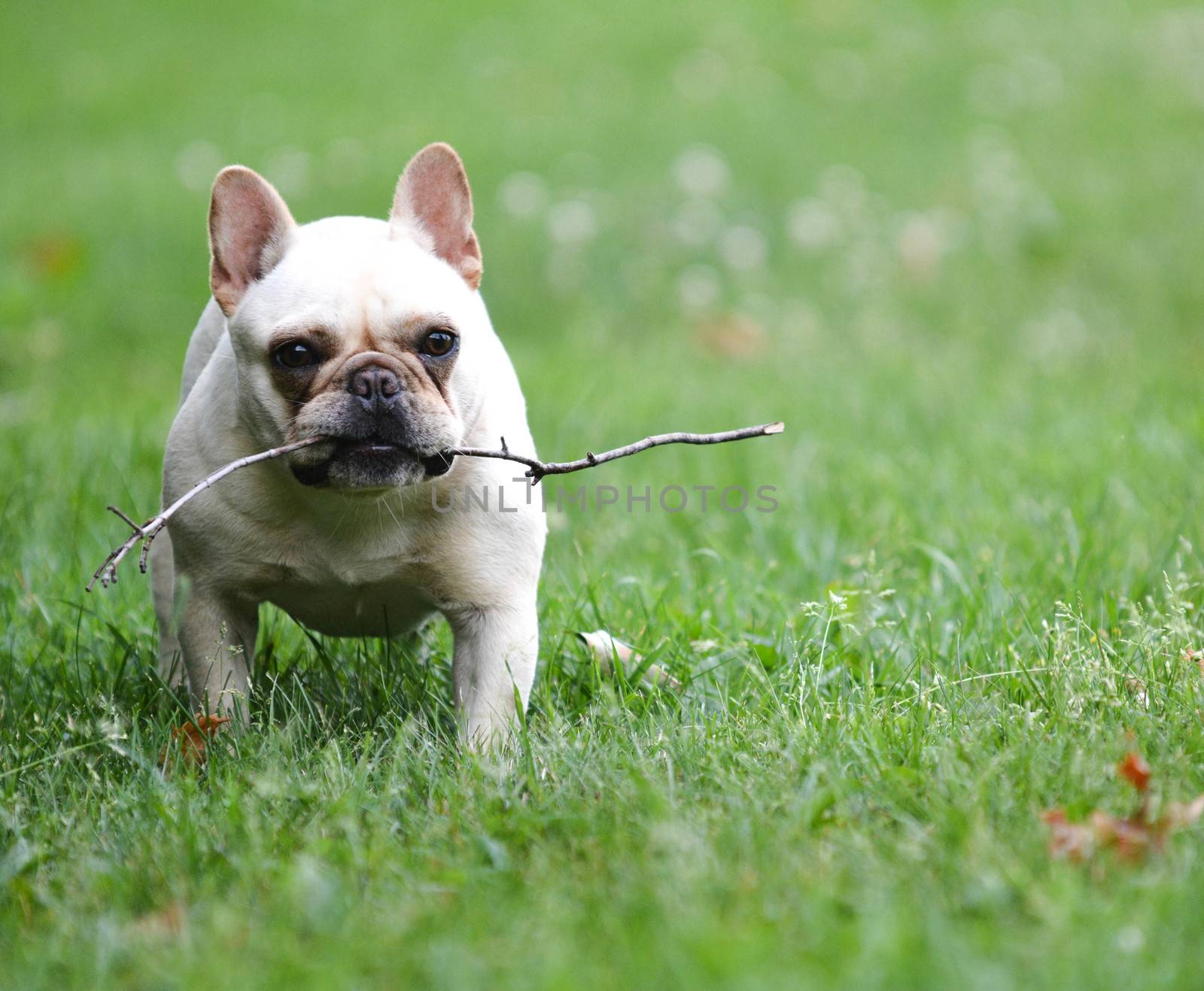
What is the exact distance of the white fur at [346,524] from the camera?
266 centimetres

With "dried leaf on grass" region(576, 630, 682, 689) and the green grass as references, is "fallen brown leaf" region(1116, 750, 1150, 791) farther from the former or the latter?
"dried leaf on grass" region(576, 630, 682, 689)

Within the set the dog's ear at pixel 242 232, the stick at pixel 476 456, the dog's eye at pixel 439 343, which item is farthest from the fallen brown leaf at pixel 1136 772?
the dog's ear at pixel 242 232

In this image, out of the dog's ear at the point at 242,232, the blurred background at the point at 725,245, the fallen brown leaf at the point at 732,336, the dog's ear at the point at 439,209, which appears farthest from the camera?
the fallen brown leaf at the point at 732,336

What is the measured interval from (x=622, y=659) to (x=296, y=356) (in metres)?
1.01

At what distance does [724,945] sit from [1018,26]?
11.7 metres

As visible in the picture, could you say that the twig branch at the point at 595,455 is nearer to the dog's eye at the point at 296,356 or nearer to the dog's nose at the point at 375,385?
the dog's nose at the point at 375,385

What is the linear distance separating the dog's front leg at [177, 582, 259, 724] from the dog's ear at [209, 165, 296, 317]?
62cm

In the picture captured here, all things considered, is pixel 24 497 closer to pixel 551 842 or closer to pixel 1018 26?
pixel 551 842

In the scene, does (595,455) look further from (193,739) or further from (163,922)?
(163,922)

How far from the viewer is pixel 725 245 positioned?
25.7 feet

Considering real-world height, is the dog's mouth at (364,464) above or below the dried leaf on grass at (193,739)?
above

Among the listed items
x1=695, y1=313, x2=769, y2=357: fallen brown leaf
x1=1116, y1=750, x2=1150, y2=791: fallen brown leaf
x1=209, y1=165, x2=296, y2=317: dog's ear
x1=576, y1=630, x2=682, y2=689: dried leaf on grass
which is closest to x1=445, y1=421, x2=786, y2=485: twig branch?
x1=576, y1=630, x2=682, y2=689: dried leaf on grass

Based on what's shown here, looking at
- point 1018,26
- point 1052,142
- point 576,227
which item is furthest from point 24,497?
point 1018,26

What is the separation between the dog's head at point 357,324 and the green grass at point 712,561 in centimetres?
58
